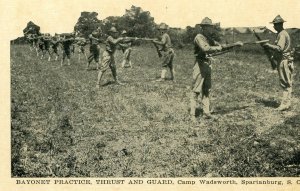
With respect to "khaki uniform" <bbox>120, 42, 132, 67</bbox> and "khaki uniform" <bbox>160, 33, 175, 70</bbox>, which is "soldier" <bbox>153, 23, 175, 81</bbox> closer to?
"khaki uniform" <bbox>160, 33, 175, 70</bbox>

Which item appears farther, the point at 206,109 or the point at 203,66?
the point at 206,109

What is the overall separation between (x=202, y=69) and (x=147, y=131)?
1370 millimetres

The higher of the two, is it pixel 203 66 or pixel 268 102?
pixel 203 66

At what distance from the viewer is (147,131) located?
6.82 metres

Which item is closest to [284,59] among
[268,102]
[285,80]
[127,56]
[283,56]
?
[283,56]

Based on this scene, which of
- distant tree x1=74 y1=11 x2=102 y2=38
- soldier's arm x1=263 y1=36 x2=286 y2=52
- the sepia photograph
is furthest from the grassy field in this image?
distant tree x1=74 y1=11 x2=102 y2=38

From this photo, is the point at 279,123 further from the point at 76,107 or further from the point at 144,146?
the point at 76,107

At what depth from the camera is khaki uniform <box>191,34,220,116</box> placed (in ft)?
22.9

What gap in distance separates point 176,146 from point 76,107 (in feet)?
8.29

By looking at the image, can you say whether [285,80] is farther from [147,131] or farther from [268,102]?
[147,131]

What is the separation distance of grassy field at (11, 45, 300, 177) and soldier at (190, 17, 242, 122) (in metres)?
0.36

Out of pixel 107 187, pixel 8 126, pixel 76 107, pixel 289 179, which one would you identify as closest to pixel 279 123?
pixel 289 179

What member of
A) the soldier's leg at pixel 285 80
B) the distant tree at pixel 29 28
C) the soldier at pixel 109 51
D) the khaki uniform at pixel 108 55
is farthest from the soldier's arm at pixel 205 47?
the khaki uniform at pixel 108 55

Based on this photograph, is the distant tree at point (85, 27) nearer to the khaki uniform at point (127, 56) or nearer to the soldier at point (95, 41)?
the soldier at point (95, 41)
